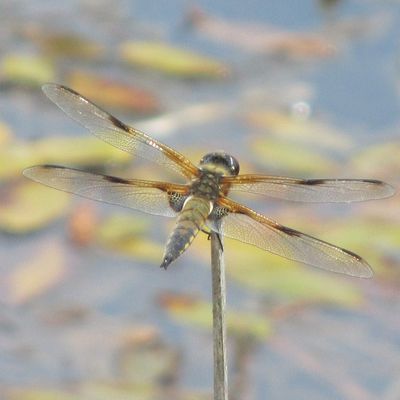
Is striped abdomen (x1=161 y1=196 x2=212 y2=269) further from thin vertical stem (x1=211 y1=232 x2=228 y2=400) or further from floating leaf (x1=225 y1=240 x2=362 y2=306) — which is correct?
floating leaf (x1=225 y1=240 x2=362 y2=306)

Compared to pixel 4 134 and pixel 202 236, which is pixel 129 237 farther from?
A: pixel 4 134

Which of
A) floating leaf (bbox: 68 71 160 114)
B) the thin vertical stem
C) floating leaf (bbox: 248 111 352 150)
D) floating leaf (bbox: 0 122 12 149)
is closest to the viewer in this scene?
the thin vertical stem

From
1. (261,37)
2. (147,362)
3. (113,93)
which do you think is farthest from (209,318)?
(261,37)

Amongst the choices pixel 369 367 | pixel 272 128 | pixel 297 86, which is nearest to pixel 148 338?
pixel 369 367

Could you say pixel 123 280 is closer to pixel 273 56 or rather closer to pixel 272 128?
pixel 272 128

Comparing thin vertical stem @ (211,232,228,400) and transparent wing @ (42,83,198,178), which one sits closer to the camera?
thin vertical stem @ (211,232,228,400)

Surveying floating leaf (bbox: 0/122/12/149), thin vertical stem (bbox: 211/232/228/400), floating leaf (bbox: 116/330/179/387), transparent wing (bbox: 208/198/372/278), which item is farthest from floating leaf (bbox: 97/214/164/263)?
thin vertical stem (bbox: 211/232/228/400)
